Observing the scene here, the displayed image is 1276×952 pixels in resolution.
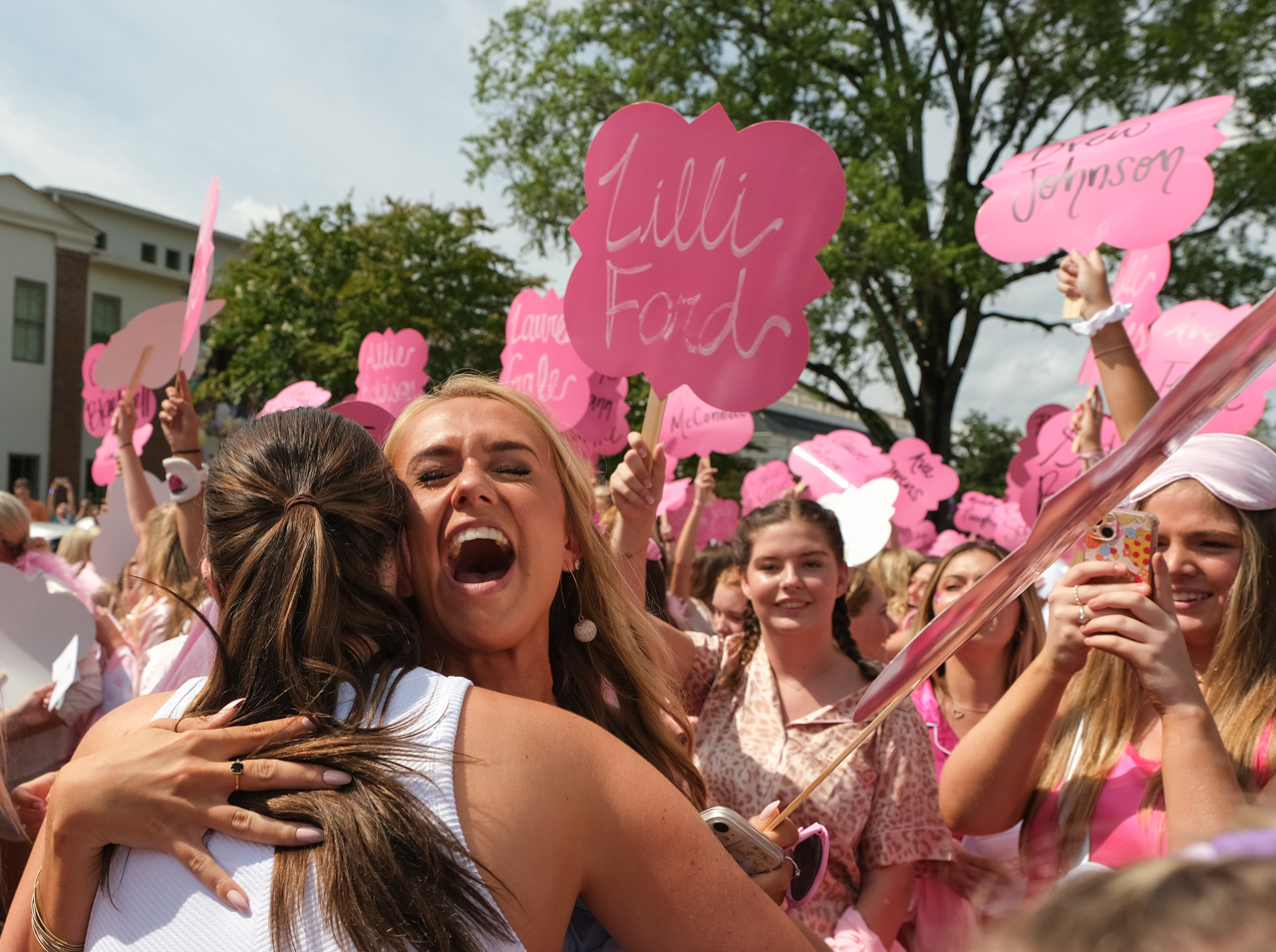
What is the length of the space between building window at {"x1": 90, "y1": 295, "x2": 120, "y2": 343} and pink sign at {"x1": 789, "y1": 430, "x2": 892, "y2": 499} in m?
25.9

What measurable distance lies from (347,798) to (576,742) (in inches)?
10.8

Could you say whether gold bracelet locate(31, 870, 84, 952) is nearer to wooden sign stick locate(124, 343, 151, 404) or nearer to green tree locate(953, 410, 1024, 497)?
wooden sign stick locate(124, 343, 151, 404)

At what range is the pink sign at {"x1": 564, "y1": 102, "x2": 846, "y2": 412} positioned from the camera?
2.55 meters

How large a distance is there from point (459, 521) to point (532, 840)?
68cm

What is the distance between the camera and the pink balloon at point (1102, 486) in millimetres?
1275

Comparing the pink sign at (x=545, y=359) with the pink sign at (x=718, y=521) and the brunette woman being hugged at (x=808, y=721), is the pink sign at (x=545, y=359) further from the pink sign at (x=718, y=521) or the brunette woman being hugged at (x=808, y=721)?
the pink sign at (x=718, y=521)

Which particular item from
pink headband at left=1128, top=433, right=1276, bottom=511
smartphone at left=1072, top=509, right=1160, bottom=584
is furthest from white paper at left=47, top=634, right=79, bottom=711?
pink headband at left=1128, top=433, right=1276, bottom=511

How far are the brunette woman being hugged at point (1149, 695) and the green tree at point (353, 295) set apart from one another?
17588mm

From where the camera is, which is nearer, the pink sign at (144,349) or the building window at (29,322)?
the pink sign at (144,349)

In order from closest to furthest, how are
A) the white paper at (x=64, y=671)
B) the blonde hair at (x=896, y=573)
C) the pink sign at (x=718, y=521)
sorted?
the white paper at (x=64, y=671)
the blonde hair at (x=896, y=573)
the pink sign at (x=718, y=521)

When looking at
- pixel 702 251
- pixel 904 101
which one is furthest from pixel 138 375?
pixel 904 101

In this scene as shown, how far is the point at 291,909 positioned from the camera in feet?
3.71

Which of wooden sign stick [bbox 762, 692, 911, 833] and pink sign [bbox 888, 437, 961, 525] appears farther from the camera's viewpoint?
pink sign [bbox 888, 437, 961, 525]

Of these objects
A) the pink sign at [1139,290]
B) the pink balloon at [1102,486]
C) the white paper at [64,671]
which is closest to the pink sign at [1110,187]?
the pink sign at [1139,290]
